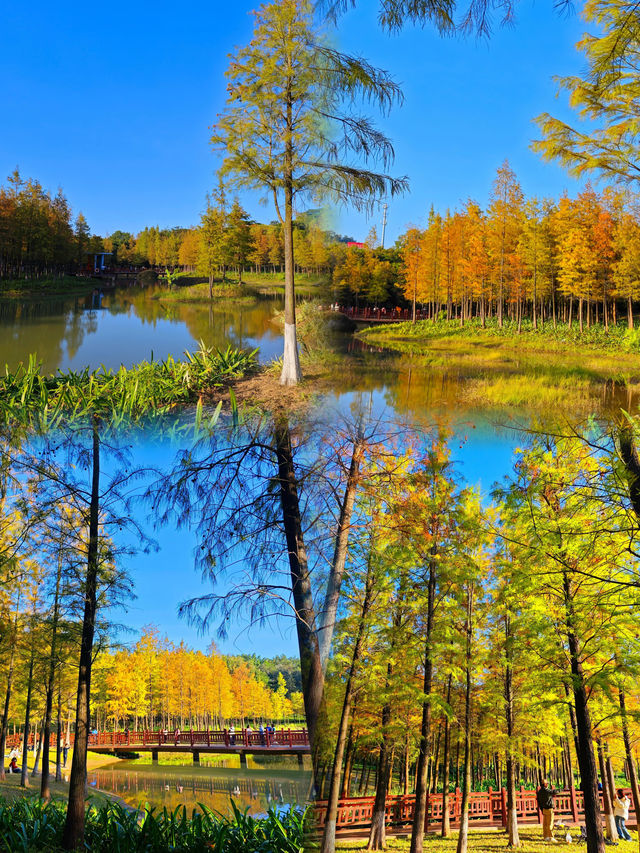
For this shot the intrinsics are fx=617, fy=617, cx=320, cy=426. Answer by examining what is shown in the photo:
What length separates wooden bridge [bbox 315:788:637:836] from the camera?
5660mm

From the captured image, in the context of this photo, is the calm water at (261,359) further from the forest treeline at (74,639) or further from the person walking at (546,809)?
the person walking at (546,809)

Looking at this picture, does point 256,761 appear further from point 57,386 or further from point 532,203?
point 532,203

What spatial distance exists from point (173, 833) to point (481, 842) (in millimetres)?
3039

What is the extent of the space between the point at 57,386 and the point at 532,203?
4.18 m

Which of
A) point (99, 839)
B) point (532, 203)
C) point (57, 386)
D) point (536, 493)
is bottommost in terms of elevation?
point (99, 839)

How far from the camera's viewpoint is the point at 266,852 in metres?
5.91

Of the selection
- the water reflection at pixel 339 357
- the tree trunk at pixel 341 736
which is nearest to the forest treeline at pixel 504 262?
the water reflection at pixel 339 357

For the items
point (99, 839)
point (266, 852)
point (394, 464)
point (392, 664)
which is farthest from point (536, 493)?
point (99, 839)

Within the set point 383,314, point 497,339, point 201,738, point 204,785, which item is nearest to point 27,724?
point 201,738

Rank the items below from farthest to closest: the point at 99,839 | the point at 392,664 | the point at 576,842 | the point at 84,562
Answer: the point at 84,562, the point at 99,839, the point at 392,664, the point at 576,842

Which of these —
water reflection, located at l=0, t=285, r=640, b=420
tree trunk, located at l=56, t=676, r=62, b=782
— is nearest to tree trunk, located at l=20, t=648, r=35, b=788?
tree trunk, located at l=56, t=676, r=62, b=782

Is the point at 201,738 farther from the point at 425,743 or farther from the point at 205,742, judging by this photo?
the point at 425,743

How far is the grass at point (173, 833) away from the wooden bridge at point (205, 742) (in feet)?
1.84

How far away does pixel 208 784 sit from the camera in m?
6.42
